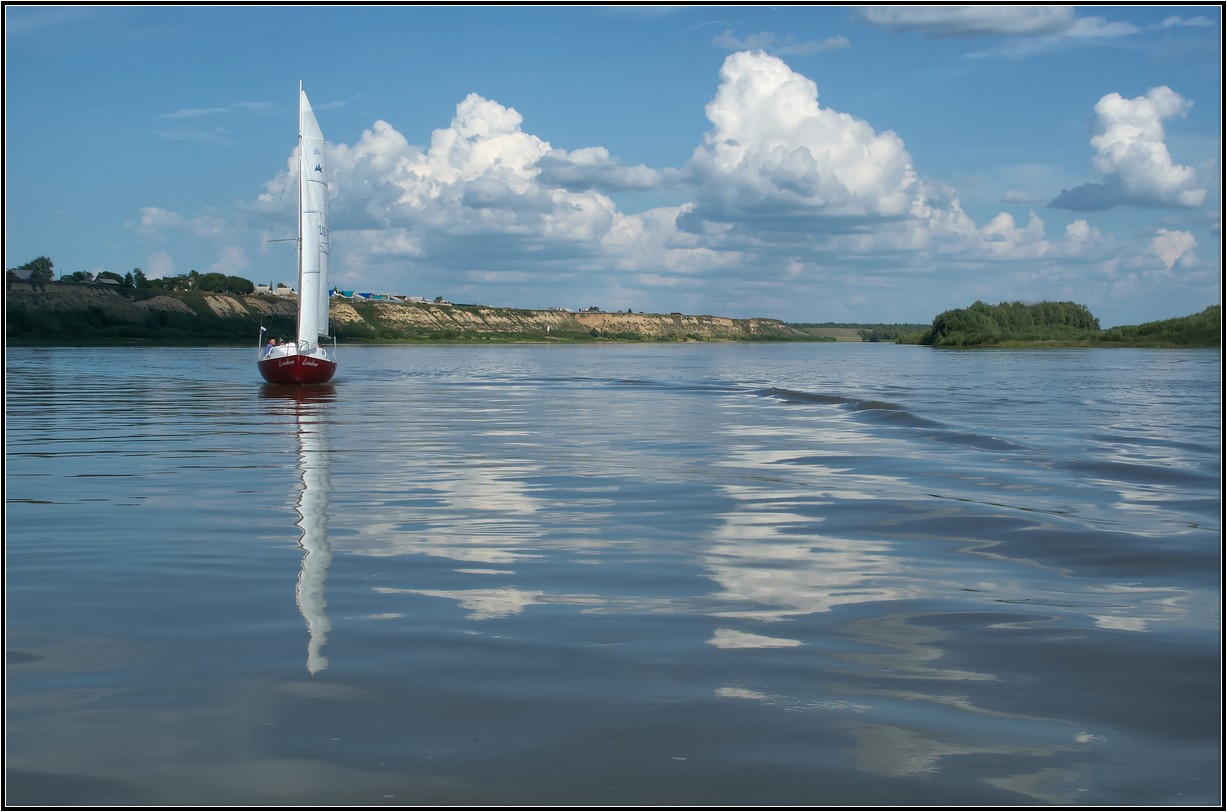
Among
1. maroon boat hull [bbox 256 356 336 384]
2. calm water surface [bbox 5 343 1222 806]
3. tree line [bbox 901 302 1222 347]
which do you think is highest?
tree line [bbox 901 302 1222 347]

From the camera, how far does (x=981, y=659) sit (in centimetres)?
777

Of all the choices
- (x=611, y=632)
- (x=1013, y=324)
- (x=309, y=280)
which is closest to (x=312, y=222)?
(x=309, y=280)

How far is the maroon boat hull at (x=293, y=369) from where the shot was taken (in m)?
49.9

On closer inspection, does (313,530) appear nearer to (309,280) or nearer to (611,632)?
(611,632)

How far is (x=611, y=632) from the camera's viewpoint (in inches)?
330

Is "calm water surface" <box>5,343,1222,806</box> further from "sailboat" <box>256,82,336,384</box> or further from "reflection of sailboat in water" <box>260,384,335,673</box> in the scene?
"sailboat" <box>256,82,336,384</box>

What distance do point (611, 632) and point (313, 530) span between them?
5553 millimetres

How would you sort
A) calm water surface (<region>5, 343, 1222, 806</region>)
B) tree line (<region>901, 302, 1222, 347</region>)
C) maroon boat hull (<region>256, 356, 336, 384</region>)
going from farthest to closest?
tree line (<region>901, 302, 1222, 347</region>), maroon boat hull (<region>256, 356, 336, 384</region>), calm water surface (<region>5, 343, 1222, 806</region>)

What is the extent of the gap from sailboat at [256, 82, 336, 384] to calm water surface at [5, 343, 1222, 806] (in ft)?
97.9

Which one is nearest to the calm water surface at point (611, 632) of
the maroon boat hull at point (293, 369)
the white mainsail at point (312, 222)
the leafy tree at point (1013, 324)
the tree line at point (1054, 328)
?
the maroon boat hull at point (293, 369)


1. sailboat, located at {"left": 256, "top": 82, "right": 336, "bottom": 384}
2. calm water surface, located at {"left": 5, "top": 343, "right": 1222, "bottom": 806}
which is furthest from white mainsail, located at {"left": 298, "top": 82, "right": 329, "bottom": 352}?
calm water surface, located at {"left": 5, "top": 343, "right": 1222, "bottom": 806}

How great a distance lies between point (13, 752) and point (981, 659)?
18.7 feet

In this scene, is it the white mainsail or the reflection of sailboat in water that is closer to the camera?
the reflection of sailboat in water

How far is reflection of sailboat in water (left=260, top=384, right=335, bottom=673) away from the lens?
8.39m
